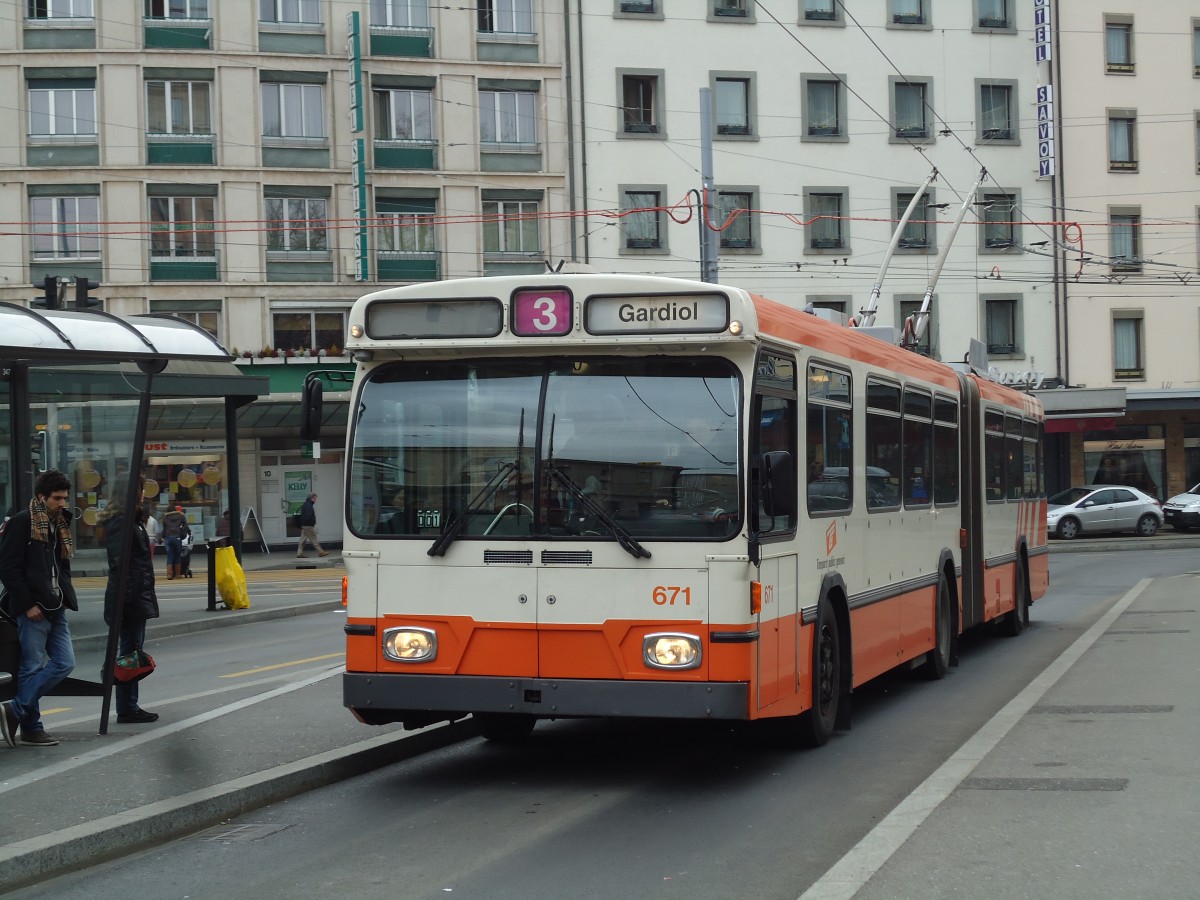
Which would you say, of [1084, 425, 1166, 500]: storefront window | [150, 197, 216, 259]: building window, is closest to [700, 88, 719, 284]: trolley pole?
[150, 197, 216, 259]: building window

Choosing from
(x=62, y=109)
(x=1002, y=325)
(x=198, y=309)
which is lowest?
(x=1002, y=325)

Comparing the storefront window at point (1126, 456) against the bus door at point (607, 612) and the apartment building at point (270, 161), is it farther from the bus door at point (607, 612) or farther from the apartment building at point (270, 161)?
the bus door at point (607, 612)

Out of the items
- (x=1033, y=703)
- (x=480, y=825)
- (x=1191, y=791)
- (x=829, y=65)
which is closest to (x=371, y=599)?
(x=480, y=825)

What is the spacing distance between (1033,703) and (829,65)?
35.9 metres

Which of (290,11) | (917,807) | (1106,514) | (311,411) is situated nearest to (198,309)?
(290,11)

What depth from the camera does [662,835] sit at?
7.66 meters

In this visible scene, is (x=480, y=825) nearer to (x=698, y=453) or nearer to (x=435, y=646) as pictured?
(x=435, y=646)

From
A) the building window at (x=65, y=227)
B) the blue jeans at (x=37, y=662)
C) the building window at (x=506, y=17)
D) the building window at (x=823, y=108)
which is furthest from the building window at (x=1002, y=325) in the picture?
the blue jeans at (x=37, y=662)

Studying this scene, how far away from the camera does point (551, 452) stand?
8711mm

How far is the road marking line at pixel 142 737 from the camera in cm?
895

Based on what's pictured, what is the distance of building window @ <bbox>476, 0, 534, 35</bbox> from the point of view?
4309 centimetres

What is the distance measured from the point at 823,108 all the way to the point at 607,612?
39047 mm

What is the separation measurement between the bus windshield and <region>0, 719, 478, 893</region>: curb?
142cm

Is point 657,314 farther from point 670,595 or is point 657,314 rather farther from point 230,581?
point 230,581
